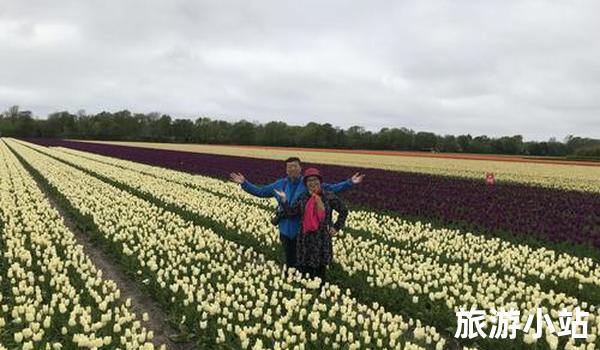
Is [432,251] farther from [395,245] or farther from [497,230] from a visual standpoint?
[497,230]

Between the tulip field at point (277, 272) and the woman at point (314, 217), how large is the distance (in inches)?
18.3

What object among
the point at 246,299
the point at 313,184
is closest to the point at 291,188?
the point at 313,184

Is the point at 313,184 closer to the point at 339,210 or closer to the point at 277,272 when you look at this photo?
the point at 339,210

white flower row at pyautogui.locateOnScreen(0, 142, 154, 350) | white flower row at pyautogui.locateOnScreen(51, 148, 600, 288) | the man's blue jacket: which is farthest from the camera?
white flower row at pyautogui.locateOnScreen(51, 148, 600, 288)

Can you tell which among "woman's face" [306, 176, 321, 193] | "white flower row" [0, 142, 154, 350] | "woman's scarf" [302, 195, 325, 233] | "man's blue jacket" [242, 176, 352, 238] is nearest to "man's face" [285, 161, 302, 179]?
"man's blue jacket" [242, 176, 352, 238]

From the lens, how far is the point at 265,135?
12450cm

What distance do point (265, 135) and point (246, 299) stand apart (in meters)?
116

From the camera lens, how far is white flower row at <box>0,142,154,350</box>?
7.18 m

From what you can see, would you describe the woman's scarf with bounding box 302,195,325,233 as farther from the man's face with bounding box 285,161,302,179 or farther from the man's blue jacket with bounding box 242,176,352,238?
the man's face with bounding box 285,161,302,179

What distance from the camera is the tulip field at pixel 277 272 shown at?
25.2 feet

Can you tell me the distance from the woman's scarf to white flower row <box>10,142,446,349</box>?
870 millimetres

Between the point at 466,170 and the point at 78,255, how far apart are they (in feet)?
111

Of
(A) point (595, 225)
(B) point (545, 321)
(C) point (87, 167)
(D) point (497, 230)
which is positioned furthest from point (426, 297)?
(C) point (87, 167)

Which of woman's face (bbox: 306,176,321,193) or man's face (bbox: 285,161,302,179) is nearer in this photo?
woman's face (bbox: 306,176,321,193)
